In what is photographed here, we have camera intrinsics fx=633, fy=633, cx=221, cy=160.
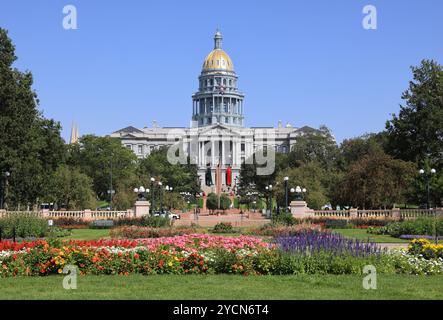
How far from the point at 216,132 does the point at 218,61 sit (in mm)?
26744

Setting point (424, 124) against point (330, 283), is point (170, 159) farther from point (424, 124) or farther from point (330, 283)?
point (330, 283)

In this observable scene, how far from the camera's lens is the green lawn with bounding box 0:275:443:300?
1150cm

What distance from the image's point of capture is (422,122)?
190 ft

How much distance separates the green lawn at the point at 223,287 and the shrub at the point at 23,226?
1542 centimetres

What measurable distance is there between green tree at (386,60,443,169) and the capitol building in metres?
78.6

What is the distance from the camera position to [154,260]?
15.1m

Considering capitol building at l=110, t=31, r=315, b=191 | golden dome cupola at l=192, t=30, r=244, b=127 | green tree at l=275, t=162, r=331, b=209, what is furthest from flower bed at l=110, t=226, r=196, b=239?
golden dome cupola at l=192, t=30, r=244, b=127

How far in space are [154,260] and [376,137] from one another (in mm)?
73636

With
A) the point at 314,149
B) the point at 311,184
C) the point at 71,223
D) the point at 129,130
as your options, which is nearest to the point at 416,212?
the point at 71,223

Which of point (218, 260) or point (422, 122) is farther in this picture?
point (422, 122)

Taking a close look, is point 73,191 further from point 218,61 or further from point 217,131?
point 218,61

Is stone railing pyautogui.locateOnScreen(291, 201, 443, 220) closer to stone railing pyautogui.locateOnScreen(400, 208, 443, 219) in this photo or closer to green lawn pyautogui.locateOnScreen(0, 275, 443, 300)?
stone railing pyautogui.locateOnScreen(400, 208, 443, 219)
